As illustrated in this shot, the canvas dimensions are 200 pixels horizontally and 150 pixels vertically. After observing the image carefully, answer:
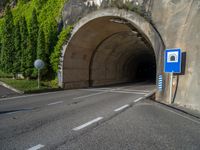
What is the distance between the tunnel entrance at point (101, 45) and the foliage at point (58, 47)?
52cm

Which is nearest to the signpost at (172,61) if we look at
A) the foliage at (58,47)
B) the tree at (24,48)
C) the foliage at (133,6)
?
the foliage at (133,6)

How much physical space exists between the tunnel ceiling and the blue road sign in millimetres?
5628

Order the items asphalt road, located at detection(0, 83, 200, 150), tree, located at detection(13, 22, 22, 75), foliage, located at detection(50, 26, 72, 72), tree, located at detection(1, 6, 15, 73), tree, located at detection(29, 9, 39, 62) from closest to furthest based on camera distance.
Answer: asphalt road, located at detection(0, 83, 200, 150) → foliage, located at detection(50, 26, 72, 72) → tree, located at detection(29, 9, 39, 62) → tree, located at detection(13, 22, 22, 75) → tree, located at detection(1, 6, 15, 73)

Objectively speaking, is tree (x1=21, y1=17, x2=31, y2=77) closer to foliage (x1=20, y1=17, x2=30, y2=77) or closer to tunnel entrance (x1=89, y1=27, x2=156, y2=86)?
foliage (x1=20, y1=17, x2=30, y2=77)

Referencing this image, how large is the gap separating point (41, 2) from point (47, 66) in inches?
295

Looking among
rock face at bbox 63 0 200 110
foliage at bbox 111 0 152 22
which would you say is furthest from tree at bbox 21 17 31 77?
rock face at bbox 63 0 200 110

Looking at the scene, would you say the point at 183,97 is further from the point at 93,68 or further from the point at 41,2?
the point at 41,2

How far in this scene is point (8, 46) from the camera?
17297mm

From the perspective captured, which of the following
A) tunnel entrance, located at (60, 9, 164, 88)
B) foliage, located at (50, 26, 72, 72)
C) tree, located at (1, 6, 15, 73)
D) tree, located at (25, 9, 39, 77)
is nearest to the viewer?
tunnel entrance, located at (60, 9, 164, 88)

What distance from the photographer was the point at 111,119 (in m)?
5.97

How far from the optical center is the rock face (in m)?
7.84

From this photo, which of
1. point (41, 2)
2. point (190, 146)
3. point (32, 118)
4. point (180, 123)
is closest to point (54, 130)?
point (32, 118)

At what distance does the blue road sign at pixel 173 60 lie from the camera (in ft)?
27.2

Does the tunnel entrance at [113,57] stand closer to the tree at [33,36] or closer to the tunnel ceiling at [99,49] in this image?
the tunnel ceiling at [99,49]
